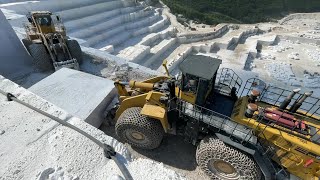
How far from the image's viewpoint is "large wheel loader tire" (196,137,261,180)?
12.3 feet

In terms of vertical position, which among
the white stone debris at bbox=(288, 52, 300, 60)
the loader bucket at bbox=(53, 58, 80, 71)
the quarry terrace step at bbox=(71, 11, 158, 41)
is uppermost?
the loader bucket at bbox=(53, 58, 80, 71)

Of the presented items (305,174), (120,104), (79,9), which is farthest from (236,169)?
(79,9)

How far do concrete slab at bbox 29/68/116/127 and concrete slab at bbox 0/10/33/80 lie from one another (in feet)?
7.53

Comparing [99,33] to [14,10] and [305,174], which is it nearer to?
[14,10]

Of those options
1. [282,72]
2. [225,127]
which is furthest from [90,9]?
[225,127]

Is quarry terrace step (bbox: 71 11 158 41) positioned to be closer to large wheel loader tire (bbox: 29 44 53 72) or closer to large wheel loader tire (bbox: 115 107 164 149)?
large wheel loader tire (bbox: 29 44 53 72)

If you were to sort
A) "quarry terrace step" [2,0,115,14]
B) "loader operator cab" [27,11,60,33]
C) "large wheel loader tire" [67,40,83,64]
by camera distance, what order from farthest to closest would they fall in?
"quarry terrace step" [2,0,115,14], "loader operator cab" [27,11,60,33], "large wheel loader tire" [67,40,83,64]

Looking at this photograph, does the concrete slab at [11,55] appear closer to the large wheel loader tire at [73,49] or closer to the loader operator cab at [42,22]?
the loader operator cab at [42,22]

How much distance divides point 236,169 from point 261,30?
68.2ft

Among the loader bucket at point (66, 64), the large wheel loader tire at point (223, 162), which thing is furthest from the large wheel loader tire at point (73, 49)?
the large wheel loader tire at point (223, 162)

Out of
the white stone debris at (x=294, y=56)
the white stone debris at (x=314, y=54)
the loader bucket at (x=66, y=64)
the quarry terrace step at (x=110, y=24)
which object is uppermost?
the loader bucket at (x=66, y=64)

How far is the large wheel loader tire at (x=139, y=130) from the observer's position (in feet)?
14.1

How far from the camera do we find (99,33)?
1348cm

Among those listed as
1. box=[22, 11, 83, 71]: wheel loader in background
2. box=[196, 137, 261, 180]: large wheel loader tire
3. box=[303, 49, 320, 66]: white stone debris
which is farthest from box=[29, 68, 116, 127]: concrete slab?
box=[303, 49, 320, 66]: white stone debris
